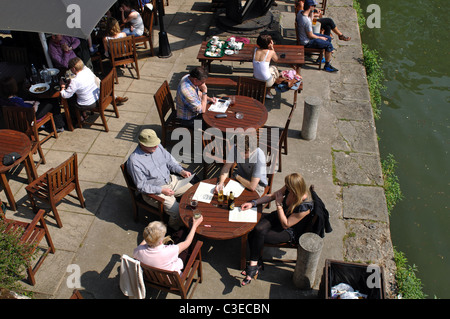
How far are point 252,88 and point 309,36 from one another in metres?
2.61

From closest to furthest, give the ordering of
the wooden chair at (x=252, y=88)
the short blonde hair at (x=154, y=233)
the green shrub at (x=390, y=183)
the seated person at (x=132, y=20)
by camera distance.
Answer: the short blonde hair at (x=154, y=233) → the green shrub at (x=390, y=183) → the wooden chair at (x=252, y=88) → the seated person at (x=132, y=20)

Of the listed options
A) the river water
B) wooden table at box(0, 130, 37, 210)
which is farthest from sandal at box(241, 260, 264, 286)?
wooden table at box(0, 130, 37, 210)

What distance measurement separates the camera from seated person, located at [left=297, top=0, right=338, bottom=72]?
8.72m

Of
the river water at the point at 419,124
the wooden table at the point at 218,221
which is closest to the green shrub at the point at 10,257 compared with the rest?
the wooden table at the point at 218,221

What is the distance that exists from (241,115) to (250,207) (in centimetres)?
196

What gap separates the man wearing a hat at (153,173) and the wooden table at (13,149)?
162 centimetres

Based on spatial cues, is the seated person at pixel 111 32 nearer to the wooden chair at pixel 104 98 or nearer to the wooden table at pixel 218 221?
the wooden chair at pixel 104 98

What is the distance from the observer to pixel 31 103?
658 cm

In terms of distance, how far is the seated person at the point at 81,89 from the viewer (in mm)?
6506

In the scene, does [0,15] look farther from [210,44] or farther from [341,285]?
[341,285]

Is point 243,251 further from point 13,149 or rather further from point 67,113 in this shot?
point 67,113

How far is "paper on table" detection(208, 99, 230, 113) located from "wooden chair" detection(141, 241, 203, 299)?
2600 millimetres

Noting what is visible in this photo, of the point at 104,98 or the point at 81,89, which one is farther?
the point at 104,98

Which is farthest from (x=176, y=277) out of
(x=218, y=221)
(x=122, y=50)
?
(x=122, y=50)
